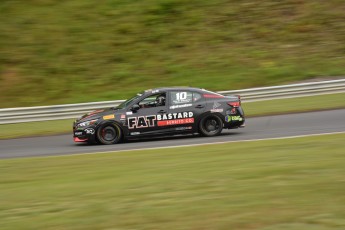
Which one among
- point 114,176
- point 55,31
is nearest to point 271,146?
point 114,176

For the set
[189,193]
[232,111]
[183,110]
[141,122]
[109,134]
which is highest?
[183,110]

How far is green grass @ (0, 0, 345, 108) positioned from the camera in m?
24.2

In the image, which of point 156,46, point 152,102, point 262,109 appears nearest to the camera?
point 152,102

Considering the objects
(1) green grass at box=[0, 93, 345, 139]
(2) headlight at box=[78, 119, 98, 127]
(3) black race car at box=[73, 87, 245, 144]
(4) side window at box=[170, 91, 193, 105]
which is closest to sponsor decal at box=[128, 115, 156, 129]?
(3) black race car at box=[73, 87, 245, 144]

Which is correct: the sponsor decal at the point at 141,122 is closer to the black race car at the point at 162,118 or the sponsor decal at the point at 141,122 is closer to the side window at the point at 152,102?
the black race car at the point at 162,118

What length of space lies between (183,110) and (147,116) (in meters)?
0.90

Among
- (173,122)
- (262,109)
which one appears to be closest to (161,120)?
(173,122)

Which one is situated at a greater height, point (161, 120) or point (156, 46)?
point (156, 46)

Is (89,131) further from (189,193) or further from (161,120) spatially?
(189,193)

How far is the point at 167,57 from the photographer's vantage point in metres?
26.4

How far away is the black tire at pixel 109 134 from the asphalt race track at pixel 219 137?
0.87ft

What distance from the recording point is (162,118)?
568 inches

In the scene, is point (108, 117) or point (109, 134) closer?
point (108, 117)

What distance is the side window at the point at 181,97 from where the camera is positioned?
1450 centimetres
